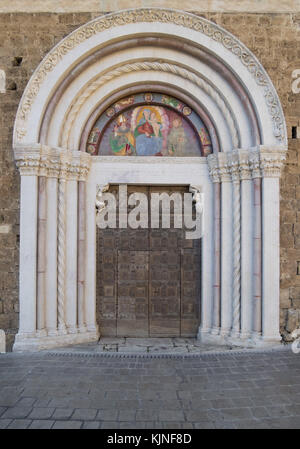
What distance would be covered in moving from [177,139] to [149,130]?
1.78 ft

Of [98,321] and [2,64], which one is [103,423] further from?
[2,64]

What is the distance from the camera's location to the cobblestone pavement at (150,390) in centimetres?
313

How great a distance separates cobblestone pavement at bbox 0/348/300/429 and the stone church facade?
671 millimetres

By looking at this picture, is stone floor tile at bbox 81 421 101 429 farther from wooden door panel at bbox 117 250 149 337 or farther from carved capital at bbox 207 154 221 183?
carved capital at bbox 207 154 221 183

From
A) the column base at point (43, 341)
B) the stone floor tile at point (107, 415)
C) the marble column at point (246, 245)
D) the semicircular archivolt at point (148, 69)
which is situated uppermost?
the semicircular archivolt at point (148, 69)

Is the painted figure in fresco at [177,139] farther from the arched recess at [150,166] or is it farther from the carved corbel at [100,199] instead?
the carved corbel at [100,199]

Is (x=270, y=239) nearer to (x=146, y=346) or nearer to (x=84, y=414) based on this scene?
(x=146, y=346)

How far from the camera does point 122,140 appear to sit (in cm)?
570

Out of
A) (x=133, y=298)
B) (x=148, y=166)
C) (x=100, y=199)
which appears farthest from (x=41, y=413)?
(x=148, y=166)

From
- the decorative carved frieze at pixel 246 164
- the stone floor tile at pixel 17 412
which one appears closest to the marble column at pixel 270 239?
the decorative carved frieze at pixel 246 164

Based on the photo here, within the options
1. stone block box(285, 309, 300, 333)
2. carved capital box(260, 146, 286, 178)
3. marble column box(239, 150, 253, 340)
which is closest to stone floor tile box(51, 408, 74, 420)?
marble column box(239, 150, 253, 340)

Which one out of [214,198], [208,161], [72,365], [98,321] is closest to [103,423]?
[72,365]

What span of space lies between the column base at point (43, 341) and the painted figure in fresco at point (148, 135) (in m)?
3.41

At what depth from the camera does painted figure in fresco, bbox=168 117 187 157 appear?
5.71 metres
